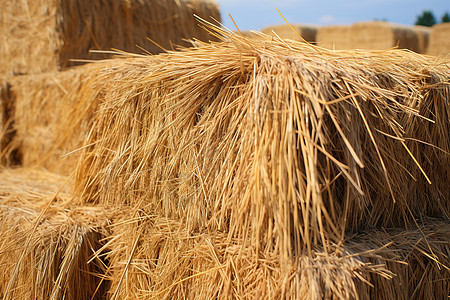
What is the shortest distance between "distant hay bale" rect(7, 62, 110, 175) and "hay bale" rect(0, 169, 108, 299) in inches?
19.1

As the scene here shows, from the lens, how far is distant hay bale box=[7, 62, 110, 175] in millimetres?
2303

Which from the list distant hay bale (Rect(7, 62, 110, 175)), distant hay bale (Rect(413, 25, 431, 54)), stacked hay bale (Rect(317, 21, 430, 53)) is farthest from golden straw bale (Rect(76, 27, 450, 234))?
distant hay bale (Rect(413, 25, 431, 54))

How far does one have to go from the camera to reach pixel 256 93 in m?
1.20

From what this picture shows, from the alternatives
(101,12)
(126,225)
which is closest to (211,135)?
(126,225)

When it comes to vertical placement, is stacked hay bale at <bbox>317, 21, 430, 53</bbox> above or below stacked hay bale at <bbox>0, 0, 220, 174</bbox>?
above

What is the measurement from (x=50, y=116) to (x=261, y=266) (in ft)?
6.79

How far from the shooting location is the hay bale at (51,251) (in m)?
1.65

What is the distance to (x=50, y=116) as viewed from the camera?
277cm

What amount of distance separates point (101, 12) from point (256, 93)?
2.43 metres

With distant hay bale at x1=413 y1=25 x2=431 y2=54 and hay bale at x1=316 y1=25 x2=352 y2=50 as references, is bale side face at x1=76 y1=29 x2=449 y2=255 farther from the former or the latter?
distant hay bale at x1=413 y1=25 x2=431 y2=54

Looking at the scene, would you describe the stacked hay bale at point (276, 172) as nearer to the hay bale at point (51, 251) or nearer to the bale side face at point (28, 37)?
the hay bale at point (51, 251)

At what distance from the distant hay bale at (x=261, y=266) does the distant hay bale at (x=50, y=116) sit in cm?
77

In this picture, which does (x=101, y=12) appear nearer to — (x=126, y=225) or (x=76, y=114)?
(x=76, y=114)

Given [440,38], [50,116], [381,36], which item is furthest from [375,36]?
[50,116]
